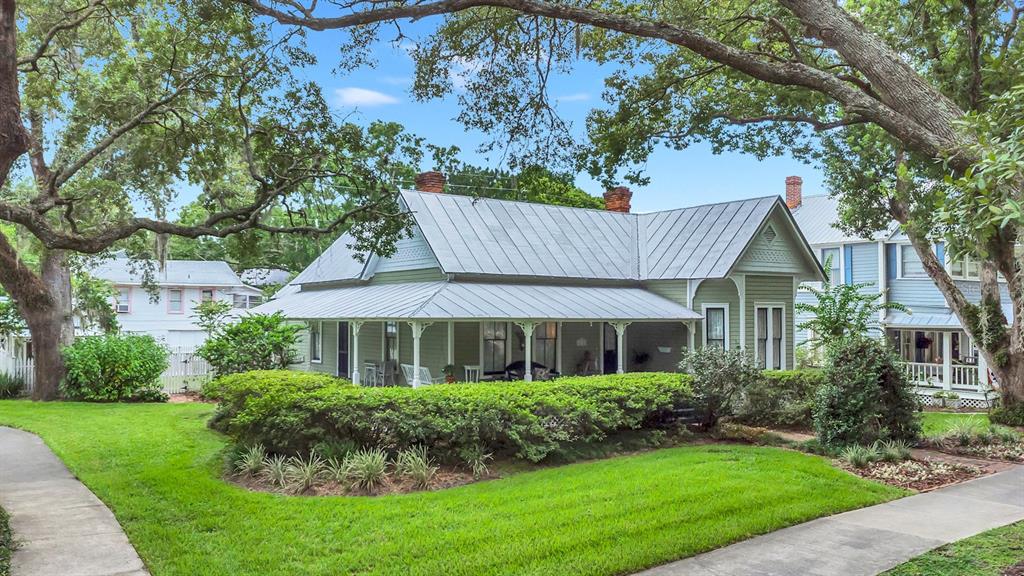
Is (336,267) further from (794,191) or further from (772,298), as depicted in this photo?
(794,191)

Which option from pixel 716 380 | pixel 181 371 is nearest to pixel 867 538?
pixel 716 380

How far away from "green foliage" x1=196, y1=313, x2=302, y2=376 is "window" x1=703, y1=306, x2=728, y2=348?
11.2 meters

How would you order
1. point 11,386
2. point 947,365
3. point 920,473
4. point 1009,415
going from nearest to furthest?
point 920,473 < point 1009,415 < point 11,386 < point 947,365

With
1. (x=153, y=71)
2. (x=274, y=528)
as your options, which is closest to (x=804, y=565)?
(x=274, y=528)

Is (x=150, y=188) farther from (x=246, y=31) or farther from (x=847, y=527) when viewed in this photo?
(x=847, y=527)

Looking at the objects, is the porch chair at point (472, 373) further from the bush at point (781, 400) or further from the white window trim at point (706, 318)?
the bush at point (781, 400)

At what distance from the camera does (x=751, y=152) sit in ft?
50.4

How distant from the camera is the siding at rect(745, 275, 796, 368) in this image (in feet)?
68.1

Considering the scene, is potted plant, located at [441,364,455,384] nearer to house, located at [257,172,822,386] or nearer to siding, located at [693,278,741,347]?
house, located at [257,172,822,386]

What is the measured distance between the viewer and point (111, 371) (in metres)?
18.8

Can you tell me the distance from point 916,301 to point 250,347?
76.1ft

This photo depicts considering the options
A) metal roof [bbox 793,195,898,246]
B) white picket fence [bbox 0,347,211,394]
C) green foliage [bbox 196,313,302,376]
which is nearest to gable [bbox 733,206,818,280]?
metal roof [bbox 793,195,898,246]

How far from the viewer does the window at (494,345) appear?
1934 centimetres

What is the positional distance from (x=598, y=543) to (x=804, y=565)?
1.79 metres
